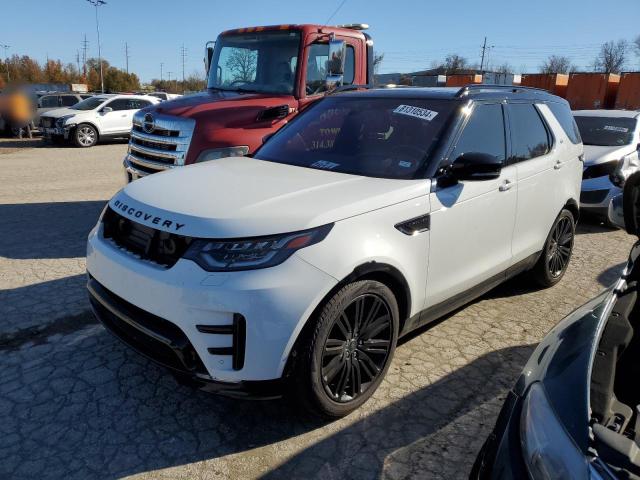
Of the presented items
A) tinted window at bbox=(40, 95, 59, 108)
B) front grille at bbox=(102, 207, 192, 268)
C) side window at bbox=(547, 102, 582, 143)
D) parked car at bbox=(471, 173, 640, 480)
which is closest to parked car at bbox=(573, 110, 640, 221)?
side window at bbox=(547, 102, 582, 143)

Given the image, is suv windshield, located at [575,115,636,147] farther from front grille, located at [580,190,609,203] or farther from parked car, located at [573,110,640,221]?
front grille, located at [580,190,609,203]

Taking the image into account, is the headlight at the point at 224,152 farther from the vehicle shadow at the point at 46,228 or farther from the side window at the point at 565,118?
the side window at the point at 565,118

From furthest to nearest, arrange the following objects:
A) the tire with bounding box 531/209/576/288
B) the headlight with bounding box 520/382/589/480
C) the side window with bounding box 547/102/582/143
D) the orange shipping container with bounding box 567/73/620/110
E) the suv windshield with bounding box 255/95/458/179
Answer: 1. the orange shipping container with bounding box 567/73/620/110
2. the side window with bounding box 547/102/582/143
3. the tire with bounding box 531/209/576/288
4. the suv windshield with bounding box 255/95/458/179
5. the headlight with bounding box 520/382/589/480

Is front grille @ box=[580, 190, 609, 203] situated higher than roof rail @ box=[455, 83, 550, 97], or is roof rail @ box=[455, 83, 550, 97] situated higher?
roof rail @ box=[455, 83, 550, 97]

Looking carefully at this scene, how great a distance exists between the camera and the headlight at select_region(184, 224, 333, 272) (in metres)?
2.41

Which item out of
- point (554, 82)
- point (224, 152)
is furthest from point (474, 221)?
point (554, 82)

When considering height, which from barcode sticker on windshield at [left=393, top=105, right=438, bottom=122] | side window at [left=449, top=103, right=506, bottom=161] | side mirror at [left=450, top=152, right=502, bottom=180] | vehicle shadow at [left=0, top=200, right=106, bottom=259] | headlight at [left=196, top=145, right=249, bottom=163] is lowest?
vehicle shadow at [left=0, top=200, right=106, bottom=259]

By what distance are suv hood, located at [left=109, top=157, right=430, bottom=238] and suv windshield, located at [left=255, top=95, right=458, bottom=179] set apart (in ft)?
0.66

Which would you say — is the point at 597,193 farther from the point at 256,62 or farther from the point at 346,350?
the point at 346,350

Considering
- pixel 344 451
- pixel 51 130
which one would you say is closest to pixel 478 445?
pixel 344 451

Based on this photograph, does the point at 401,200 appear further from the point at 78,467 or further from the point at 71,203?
the point at 71,203

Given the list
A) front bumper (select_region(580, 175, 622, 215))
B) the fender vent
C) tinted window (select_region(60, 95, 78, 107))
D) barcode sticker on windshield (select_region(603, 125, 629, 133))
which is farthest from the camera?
tinted window (select_region(60, 95, 78, 107))

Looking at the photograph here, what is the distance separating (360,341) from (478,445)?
817 mm

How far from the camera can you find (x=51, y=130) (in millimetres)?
16141
